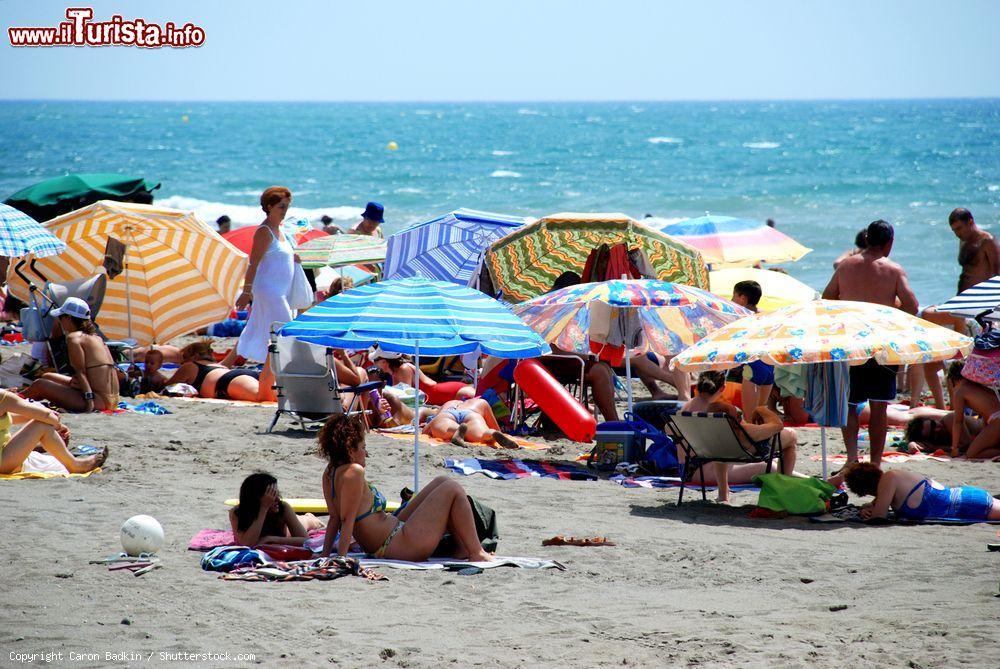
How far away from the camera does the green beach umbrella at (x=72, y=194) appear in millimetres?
13352

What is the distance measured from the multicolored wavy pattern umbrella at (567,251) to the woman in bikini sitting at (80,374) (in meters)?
3.11

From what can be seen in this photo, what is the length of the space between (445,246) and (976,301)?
15.9 feet

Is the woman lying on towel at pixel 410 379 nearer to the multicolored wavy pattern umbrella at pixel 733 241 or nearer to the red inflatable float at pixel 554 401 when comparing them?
the red inflatable float at pixel 554 401

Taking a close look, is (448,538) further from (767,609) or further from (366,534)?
(767,609)

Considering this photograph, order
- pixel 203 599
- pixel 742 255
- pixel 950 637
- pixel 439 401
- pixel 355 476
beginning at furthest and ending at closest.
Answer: pixel 742 255, pixel 439 401, pixel 355 476, pixel 203 599, pixel 950 637

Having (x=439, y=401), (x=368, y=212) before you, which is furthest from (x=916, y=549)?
(x=368, y=212)

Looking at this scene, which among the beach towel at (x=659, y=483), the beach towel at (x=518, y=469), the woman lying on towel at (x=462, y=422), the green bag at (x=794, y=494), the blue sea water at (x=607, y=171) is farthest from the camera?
the blue sea water at (x=607, y=171)

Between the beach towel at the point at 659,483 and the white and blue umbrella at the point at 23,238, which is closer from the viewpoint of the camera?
A: the beach towel at the point at 659,483

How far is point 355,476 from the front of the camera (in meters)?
5.20

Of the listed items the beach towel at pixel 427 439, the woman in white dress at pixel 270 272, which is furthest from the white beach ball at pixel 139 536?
the woman in white dress at pixel 270 272

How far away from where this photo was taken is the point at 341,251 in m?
12.1

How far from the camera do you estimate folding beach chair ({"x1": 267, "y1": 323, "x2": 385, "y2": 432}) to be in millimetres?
8227

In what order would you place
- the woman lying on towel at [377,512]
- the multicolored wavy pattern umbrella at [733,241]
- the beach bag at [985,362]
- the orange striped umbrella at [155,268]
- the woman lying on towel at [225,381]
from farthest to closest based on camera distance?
the multicolored wavy pattern umbrella at [733,241] → the orange striped umbrella at [155,268] → the woman lying on towel at [225,381] → the beach bag at [985,362] → the woman lying on towel at [377,512]

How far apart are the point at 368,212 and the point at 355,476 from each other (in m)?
8.74
